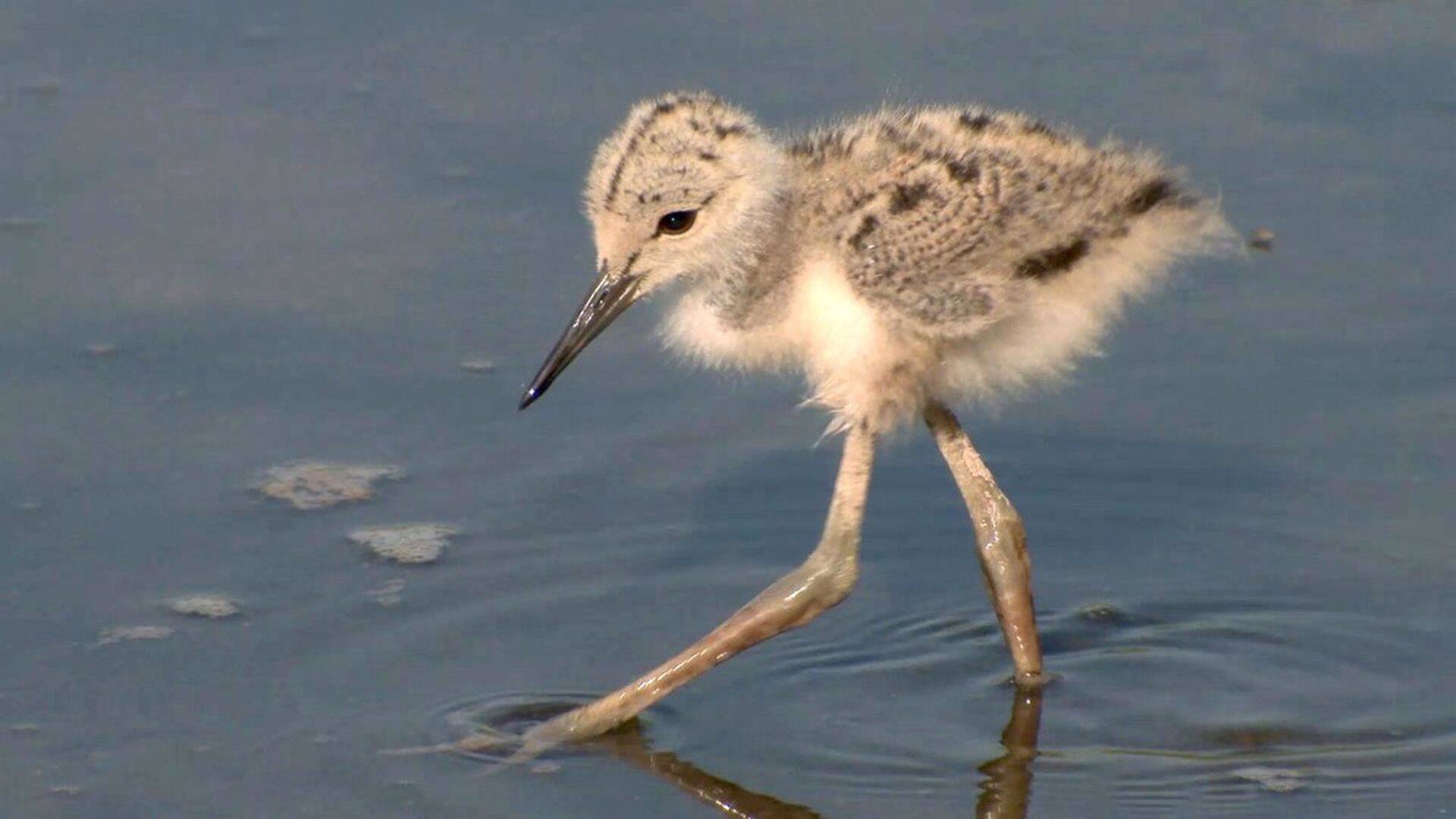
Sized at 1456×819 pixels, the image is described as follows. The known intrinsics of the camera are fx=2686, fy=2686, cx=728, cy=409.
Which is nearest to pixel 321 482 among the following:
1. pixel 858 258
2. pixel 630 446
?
pixel 630 446

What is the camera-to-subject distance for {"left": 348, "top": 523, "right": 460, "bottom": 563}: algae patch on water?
527 centimetres

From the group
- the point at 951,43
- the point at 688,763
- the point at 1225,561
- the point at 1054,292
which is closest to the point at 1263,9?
the point at 951,43

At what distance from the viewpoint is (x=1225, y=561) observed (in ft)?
17.4

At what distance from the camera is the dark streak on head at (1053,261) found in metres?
4.43

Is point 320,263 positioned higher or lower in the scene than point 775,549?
higher

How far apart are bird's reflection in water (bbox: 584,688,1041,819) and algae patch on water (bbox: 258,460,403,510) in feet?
3.27

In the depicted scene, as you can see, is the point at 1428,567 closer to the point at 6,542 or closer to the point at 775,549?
the point at 775,549

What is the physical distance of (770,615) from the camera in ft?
15.6

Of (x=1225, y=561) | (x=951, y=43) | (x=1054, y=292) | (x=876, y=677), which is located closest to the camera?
(x=1054, y=292)

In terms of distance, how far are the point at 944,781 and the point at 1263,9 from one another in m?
3.07

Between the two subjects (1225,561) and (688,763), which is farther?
(1225,561)

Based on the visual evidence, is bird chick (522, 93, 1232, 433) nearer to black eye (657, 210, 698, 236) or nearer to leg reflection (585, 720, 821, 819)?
black eye (657, 210, 698, 236)

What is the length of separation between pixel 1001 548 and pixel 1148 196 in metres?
0.74

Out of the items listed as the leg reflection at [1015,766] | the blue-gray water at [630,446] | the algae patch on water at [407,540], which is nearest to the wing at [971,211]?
the blue-gray water at [630,446]
